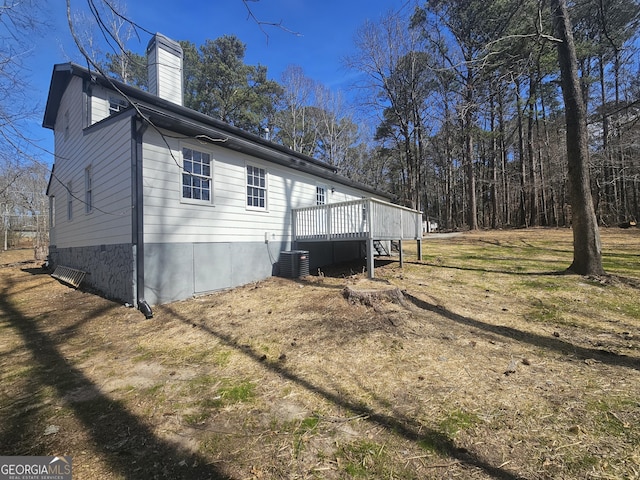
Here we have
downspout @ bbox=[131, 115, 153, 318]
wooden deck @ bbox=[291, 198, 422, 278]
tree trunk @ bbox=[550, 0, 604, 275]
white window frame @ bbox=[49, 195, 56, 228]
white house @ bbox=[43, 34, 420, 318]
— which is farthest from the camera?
white window frame @ bbox=[49, 195, 56, 228]

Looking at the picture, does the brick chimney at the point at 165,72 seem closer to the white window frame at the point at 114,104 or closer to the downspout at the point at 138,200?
the white window frame at the point at 114,104

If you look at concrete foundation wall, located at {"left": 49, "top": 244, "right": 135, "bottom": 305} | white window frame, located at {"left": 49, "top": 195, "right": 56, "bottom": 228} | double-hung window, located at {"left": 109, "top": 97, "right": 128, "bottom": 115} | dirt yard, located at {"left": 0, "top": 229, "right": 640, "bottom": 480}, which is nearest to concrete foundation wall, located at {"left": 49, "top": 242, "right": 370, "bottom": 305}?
concrete foundation wall, located at {"left": 49, "top": 244, "right": 135, "bottom": 305}

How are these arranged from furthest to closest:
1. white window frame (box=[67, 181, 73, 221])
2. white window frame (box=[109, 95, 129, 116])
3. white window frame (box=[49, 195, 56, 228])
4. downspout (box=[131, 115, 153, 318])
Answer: white window frame (box=[49, 195, 56, 228]) → white window frame (box=[67, 181, 73, 221]) → white window frame (box=[109, 95, 129, 116]) → downspout (box=[131, 115, 153, 318])

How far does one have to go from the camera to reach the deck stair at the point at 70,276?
325 inches

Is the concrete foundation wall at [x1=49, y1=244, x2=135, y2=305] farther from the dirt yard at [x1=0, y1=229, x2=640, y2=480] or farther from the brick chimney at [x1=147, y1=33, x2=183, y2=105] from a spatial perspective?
the brick chimney at [x1=147, y1=33, x2=183, y2=105]

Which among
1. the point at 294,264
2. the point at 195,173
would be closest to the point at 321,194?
the point at 294,264

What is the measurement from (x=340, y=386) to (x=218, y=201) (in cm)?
569

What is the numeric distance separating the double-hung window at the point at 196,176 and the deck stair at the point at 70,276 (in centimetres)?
451

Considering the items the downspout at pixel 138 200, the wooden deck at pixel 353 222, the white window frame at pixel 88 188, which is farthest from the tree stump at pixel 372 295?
the white window frame at pixel 88 188

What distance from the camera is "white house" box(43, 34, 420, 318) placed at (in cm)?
594

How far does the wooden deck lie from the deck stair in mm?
6302

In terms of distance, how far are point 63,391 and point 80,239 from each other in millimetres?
7553

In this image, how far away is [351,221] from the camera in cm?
810

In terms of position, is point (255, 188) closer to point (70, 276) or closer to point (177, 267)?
point (177, 267)
